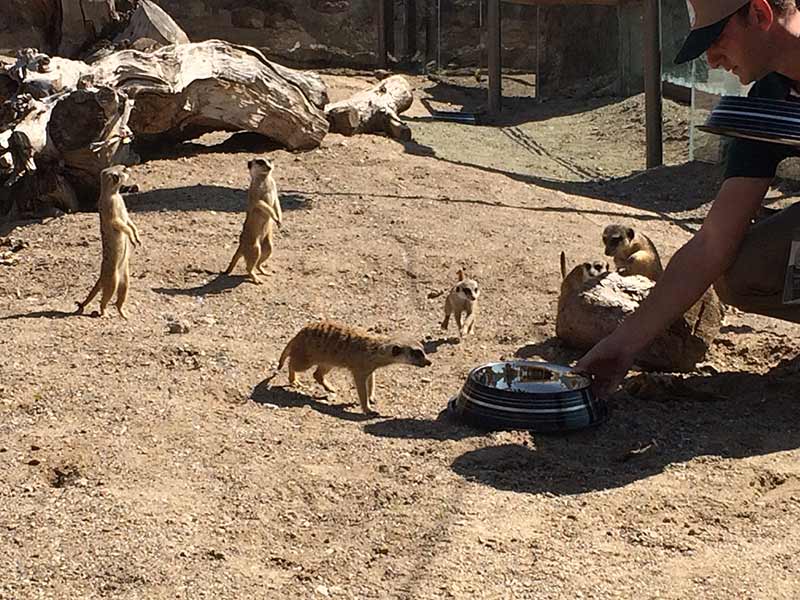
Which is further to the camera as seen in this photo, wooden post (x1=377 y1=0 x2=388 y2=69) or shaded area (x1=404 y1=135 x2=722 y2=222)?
wooden post (x1=377 y1=0 x2=388 y2=69)

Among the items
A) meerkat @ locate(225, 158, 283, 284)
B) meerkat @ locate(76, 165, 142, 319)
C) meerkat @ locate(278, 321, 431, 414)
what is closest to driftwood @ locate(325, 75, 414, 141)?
meerkat @ locate(225, 158, 283, 284)

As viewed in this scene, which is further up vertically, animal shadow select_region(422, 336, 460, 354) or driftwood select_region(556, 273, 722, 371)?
driftwood select_region(556, 273, 722, 371)

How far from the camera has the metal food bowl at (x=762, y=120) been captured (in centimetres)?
346

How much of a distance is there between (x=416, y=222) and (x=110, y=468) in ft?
12.3

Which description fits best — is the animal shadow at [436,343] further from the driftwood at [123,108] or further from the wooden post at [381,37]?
the wooden post at [381,37]

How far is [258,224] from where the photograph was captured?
6.00 meters

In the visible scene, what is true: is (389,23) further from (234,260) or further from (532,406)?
(532,406)

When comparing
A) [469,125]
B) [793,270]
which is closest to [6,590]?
[793,270]

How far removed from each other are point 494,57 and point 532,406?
372 inches

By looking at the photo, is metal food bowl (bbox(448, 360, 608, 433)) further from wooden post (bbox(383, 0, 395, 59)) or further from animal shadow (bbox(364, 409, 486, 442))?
wooden post (bbox(383, 0, 395, 59))

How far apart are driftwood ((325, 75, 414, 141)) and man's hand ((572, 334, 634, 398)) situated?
6146 mm

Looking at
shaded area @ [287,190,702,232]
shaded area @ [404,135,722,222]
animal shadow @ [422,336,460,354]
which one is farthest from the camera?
shaded area @ [404,135,722,222]

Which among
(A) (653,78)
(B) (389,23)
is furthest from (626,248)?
(B) (389,23)

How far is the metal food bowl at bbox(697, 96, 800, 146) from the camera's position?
11.4 ft
